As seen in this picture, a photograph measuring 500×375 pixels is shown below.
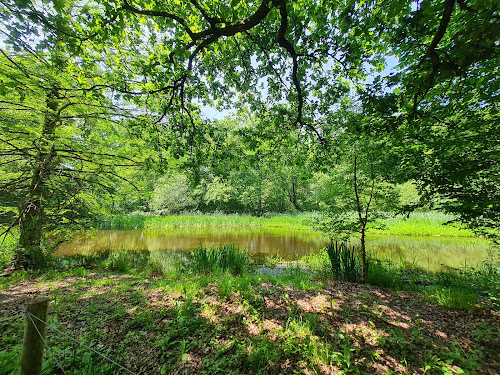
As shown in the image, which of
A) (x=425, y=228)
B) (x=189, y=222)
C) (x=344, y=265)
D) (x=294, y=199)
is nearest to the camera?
(x=344, y=265)

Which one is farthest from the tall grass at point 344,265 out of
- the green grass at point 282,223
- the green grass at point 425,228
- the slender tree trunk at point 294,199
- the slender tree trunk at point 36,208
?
the slender tree trunk at point 294,199

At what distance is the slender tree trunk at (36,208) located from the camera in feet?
14.2

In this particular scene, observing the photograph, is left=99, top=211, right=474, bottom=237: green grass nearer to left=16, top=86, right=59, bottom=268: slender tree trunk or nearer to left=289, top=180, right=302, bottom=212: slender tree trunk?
left=16, top=86, right=59, bottom=268: slender tree trunk

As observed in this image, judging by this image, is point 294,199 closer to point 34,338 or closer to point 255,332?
point 255,332

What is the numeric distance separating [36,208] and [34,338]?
184 inches

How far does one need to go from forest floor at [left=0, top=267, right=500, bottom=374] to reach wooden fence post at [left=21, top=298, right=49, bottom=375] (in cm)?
25

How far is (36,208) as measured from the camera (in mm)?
4641

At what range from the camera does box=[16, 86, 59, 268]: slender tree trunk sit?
433cm

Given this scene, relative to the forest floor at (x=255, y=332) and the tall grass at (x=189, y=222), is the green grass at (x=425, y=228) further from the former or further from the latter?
the forest floor at (x=255, y=332)

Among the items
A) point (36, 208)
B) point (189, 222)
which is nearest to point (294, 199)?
point (189, 222)

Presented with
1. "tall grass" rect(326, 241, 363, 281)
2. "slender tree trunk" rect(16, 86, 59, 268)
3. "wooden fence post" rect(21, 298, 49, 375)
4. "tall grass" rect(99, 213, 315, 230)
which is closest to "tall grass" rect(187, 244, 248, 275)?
"tall grass" rect(326, 241, 363, 281)

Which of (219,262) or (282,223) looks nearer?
(219,262)

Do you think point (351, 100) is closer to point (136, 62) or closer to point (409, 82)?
point (409, 82)

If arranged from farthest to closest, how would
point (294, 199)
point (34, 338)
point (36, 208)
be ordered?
point (294, 199)
point (36, 208)
point (34, 338)
